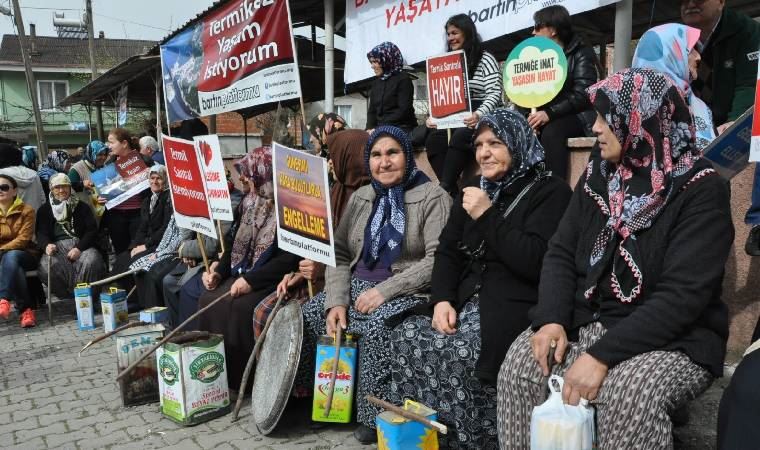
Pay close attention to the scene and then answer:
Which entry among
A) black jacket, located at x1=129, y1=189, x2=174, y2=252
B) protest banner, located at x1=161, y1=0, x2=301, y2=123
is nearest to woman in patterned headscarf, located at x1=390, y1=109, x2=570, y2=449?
protest banner, located at x1=161, y1=0, x2=301, y2=123

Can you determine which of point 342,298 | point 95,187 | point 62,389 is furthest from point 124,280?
point 342,298

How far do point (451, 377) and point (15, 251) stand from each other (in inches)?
227

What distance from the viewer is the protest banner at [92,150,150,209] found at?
7.24 metres

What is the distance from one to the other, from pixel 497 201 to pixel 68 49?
50.7 meters

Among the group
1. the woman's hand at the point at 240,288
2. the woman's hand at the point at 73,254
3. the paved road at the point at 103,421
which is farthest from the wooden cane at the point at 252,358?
the woman's hand at the point at 73,254

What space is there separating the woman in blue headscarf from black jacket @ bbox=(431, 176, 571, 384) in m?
0.75

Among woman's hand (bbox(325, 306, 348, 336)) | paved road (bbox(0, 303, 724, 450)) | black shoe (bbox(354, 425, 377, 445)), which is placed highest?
woman's hand (bbox(325, 306, 348, 336))

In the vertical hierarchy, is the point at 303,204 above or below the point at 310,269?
above

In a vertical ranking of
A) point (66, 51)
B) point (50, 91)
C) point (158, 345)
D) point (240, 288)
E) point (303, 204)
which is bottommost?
point (158, 345)

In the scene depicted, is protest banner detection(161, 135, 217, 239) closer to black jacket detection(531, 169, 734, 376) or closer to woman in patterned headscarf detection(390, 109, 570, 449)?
woman in patterned headscarf detection(390, 109, 570, 449)

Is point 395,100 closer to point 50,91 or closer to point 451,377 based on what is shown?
point 451,377

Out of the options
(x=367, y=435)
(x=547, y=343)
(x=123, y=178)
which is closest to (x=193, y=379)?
Result: (x=367, y=435)

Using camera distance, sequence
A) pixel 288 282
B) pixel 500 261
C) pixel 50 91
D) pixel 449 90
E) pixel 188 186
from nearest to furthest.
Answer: pixel 500 261
pixel 288 282
pixel 188 186
pixel 449 90
pixel 50 91

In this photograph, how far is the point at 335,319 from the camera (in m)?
3.46
